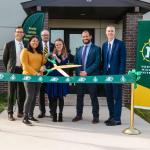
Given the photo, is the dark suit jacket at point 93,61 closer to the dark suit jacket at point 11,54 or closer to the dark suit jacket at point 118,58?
the dark suit jacket at point 118,58

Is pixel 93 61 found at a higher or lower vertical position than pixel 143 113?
higher

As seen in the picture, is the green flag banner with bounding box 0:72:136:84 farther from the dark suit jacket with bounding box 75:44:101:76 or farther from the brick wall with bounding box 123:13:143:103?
the brick wall with bounding box 123:13:143:103

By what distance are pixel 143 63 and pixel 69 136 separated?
151 inches

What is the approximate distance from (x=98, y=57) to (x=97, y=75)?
1.24ft

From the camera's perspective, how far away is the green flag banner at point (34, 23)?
37.1ft

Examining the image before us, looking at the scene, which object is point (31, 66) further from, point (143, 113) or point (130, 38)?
point (130, 38)

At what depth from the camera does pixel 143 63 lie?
10797mm

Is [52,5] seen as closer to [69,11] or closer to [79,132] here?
[69,11]

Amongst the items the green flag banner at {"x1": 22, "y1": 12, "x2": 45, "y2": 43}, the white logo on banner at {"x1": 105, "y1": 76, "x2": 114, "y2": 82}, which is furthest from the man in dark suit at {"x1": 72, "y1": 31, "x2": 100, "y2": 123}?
the green flag banner at {"x1": 22, "y1": 12, "x2": 45, "y2": 43}

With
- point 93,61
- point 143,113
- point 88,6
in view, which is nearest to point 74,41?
point 88,6

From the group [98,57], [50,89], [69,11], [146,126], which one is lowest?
[146,126]

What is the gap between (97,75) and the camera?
8.73 meters

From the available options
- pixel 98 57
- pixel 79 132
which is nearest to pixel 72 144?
pixel 79 132

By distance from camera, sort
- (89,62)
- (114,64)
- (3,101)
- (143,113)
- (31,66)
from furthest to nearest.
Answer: (3,101) → (143,113) → (89,62) → (114,64) → (31,66)
